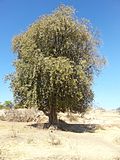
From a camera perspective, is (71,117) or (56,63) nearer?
(56,63)

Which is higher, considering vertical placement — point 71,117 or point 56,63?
point 56,63

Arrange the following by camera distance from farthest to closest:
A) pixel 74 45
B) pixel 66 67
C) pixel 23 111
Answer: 1. pixel 23 111
2. pixel 74 45
3. pixel 66 67

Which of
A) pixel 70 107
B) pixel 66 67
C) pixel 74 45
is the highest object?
pixel 74 45

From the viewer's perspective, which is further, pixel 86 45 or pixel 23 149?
pixel 86 45

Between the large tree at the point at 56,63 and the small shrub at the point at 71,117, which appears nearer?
the large tree at the point at 56,63

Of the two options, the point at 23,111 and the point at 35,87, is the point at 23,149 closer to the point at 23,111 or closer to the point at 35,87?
the point at 35,87

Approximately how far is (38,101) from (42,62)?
3.23 m

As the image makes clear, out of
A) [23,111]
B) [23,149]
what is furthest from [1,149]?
[23,111]

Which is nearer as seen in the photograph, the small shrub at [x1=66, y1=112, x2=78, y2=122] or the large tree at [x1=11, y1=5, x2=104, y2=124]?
the large tree at [x1=11, y1=5, x2=104, y2=124]

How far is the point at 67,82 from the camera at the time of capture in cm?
2906

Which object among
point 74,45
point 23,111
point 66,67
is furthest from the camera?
point 23,111

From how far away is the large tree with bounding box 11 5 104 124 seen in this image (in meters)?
29.0

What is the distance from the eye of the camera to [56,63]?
28797 mm

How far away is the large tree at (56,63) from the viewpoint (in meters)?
29.0
